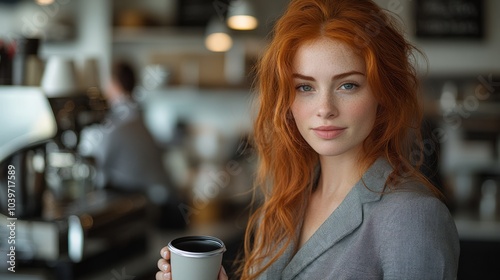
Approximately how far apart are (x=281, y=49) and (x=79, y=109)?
148cm

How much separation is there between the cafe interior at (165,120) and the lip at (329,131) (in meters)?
1.00

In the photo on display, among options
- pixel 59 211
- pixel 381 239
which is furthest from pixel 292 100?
pixel 59 211

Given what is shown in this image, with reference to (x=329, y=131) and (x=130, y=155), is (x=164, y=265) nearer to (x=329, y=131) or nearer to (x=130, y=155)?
(x=329, y=131)

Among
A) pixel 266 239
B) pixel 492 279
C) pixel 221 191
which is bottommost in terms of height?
pixel 492 279

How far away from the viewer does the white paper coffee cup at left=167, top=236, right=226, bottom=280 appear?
96 cm

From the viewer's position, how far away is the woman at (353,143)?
3.15 ft

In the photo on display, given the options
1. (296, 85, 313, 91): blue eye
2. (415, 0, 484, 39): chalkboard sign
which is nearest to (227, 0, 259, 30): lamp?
(415, 0, 484, 39): chalkboard sign

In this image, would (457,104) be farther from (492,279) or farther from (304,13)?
(304,13)

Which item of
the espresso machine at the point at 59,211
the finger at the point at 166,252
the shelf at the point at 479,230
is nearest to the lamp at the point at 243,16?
the espresso machine at the point at 59,211

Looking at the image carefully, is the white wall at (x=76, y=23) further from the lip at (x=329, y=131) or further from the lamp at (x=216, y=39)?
the lip at (x=329, y=131)

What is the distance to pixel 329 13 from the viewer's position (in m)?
1.07

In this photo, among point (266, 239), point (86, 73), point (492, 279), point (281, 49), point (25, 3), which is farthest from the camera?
point (25, 3)

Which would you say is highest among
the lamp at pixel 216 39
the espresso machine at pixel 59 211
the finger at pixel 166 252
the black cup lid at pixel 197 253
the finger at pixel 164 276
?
the lamp at pixel 216 39

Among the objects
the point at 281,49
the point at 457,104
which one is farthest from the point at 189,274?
the point at 457,104
